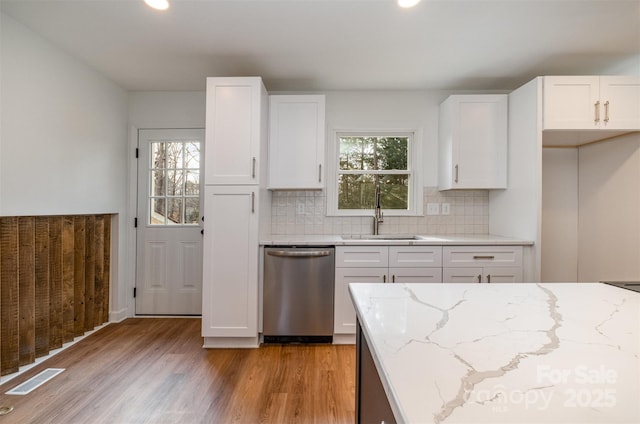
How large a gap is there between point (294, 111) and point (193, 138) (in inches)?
47.1

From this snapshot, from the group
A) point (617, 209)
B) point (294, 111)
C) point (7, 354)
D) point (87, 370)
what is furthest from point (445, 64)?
point (7, 354)

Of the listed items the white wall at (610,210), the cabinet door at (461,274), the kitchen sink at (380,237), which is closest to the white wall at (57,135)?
the kitchen sink at (380,237)

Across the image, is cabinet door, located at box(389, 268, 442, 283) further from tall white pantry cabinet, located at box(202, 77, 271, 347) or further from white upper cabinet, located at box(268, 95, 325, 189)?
tall white pantry cabinet, located at box(202, 77, 271, 347)

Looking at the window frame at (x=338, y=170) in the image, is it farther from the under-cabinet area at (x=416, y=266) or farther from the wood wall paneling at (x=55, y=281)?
the wood wall paneling at (x=55, y=281)

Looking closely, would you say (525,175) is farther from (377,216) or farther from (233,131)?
(233,131)

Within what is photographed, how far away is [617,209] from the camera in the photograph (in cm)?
264

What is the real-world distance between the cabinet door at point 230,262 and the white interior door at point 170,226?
824 millimetres

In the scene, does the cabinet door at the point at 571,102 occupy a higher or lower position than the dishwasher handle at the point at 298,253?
higher

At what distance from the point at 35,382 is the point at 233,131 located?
2213 mm

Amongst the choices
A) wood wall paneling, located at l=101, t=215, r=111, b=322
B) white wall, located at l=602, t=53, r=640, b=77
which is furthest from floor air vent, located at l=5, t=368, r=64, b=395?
white wall, located at l=602, t=53, r=640, b=77

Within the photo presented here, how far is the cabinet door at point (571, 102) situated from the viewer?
2492 millimetres

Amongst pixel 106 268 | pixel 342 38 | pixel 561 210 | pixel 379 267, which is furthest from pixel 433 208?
pixel 106 268

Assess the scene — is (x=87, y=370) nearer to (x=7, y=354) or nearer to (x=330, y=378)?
(x=7, y=354)

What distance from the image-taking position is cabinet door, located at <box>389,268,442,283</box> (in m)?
2.65
